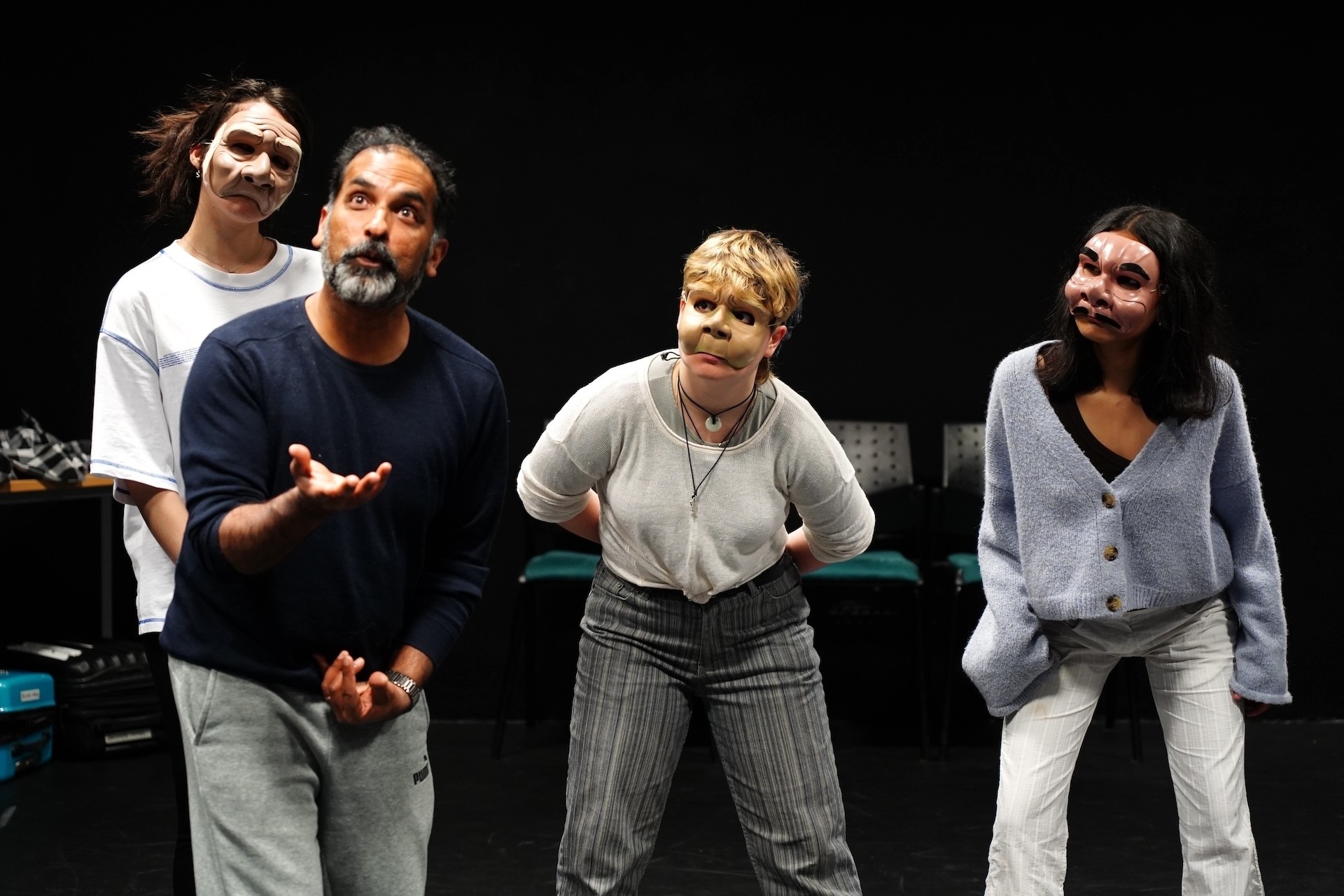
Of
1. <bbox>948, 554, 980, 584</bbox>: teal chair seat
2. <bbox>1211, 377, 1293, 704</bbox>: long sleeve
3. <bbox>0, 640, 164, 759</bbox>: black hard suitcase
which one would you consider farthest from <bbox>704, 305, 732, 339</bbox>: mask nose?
<bbox>0, 640, 164, 759</bbox>: black hard suitcase

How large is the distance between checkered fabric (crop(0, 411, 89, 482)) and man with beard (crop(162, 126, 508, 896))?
2.98 metres

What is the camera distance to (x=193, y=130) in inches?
89.6

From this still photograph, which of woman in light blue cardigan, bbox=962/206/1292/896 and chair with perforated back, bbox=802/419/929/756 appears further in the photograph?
chair with perforated back, bbox=802/419/929/756

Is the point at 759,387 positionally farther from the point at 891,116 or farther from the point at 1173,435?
the point at 891,116

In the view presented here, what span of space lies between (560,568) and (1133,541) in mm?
2577

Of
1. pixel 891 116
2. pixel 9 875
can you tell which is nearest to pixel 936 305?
pixel 891 116

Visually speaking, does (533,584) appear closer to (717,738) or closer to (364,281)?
(717,738)

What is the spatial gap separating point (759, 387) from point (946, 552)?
321cm

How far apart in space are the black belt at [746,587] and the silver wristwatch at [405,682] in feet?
1.86

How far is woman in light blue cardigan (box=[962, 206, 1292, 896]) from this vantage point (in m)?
2.34

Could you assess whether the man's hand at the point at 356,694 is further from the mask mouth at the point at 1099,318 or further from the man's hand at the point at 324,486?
the mask mouth at the point at 1099,318

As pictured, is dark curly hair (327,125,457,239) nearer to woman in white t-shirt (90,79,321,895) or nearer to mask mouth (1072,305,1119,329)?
woman in white t-shirt (90,79,321,895)

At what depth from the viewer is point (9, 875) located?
3.42 metres

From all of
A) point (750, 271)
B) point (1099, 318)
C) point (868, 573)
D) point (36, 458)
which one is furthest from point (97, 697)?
point (1099, 318)
